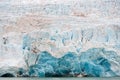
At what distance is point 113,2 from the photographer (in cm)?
390

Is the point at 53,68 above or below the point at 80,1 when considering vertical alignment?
below

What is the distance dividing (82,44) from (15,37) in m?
0.73

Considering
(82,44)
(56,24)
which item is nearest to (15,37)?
(56,24)

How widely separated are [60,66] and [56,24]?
470 mm

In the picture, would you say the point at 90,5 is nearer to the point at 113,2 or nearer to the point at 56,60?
the point at 113,2

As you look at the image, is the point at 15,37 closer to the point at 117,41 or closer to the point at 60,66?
the point at 60,66

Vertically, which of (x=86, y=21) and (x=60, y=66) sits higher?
(x=86, y=21)

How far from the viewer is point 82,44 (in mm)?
3736

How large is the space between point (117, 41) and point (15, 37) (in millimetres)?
1105

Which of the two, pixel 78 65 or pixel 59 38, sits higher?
pixel 59 38

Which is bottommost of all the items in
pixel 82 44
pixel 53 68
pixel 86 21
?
pixel 53 68

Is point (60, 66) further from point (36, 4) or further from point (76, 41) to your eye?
point (36, 4)

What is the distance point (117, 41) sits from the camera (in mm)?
3750

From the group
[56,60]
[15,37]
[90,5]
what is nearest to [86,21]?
[90,5]
